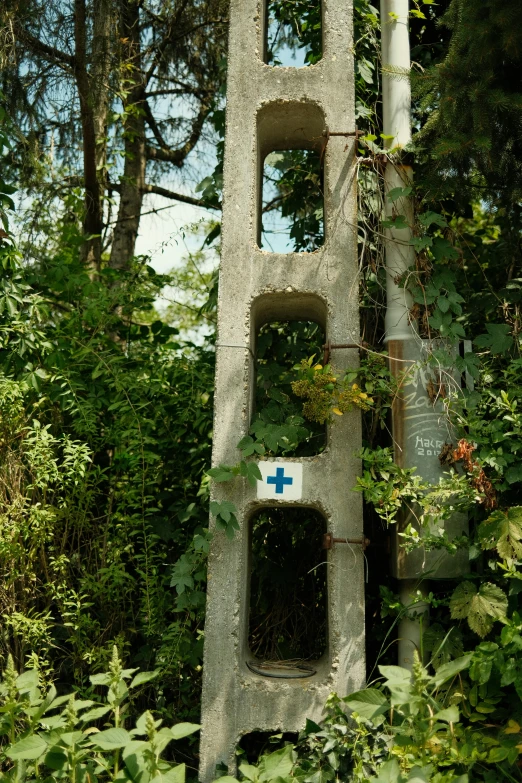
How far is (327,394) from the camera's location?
14.0ft

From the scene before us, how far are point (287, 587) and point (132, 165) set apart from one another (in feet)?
14.9

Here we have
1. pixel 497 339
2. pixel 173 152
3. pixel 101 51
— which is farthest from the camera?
pixel 173 152

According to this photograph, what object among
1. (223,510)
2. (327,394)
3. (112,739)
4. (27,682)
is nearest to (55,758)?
(112,739)

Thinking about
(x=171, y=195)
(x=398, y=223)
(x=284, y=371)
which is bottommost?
(x=284, y=371)

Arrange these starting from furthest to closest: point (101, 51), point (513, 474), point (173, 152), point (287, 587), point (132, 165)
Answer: point (173, 152) < point (132, 165) < point (101, 51) < point (287, 587) < point (513, 474)

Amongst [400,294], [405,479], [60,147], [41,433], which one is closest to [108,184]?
[60,147]

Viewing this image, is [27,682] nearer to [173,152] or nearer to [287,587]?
[287,587]

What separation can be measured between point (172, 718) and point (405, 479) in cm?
193

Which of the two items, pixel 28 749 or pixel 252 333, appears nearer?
pixel 28 749

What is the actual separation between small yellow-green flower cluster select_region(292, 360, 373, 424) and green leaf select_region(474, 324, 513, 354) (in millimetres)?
740

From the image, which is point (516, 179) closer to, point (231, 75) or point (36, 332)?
point (231, 75)

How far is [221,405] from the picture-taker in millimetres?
4324

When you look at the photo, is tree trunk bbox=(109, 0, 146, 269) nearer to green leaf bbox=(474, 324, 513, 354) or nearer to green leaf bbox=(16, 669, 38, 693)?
green leaf bbox=(474, 324, 513, 354)

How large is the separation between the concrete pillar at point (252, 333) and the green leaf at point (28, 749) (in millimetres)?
1194
